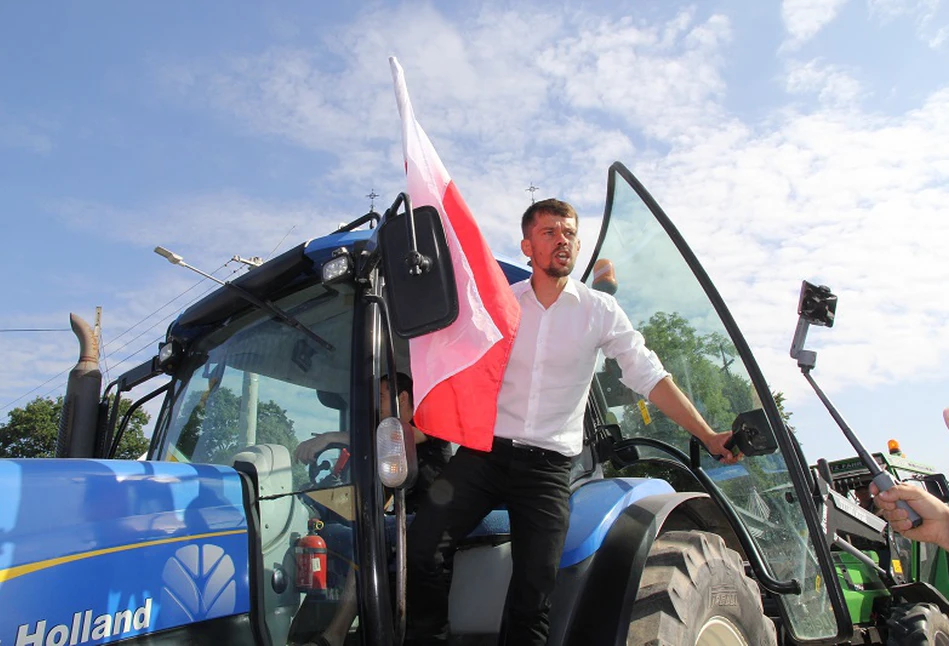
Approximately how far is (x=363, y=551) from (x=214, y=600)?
45 cm

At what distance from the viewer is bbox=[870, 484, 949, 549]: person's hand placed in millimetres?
1994

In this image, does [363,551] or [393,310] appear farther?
[363,551]

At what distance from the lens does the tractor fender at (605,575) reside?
254cm

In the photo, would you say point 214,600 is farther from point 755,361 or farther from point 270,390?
point 755,361

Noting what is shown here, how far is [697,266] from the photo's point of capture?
306cm

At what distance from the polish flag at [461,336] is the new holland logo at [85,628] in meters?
1.03

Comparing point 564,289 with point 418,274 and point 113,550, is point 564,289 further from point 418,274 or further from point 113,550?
point 113,550

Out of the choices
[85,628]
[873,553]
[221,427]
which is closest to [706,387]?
[221,427]

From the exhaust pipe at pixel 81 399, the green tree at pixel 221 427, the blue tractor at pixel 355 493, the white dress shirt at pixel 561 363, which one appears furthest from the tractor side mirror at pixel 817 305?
the exhaust pipe at pixel 81 399

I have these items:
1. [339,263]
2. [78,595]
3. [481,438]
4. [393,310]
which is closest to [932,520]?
[481,438]

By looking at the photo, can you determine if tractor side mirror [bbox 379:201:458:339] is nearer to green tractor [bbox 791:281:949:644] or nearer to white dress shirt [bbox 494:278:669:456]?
white dress shirt [bbox 494:278:669:456]

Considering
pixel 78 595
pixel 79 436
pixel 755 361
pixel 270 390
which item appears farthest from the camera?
pixel 79 436

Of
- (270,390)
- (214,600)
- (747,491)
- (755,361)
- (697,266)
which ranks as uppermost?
(697,266)

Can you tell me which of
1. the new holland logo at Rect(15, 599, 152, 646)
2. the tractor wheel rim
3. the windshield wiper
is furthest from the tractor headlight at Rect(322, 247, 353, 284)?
the tractor wheel rim
